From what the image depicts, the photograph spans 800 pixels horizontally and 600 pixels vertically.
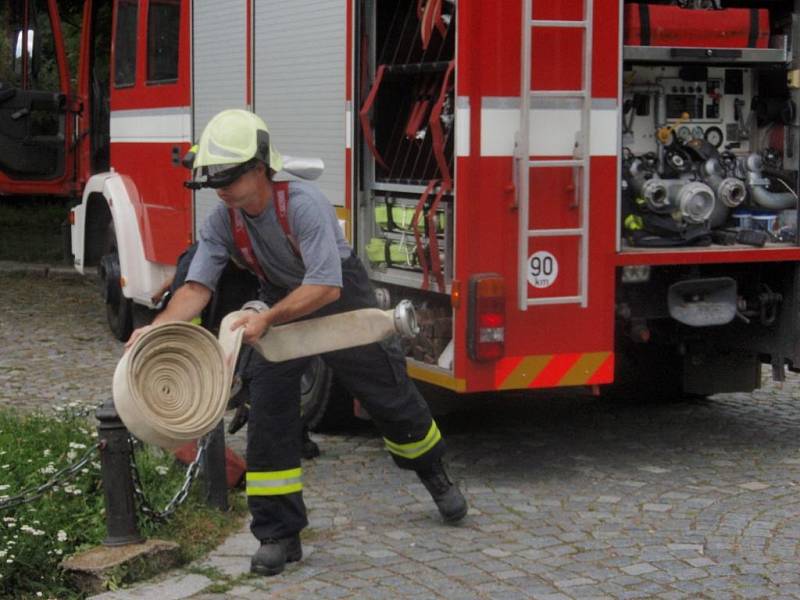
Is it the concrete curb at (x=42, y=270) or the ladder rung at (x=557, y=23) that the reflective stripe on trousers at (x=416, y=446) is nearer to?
the ladder rung at (x=557, y=23)

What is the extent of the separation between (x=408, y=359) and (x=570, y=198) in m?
→ 1.08

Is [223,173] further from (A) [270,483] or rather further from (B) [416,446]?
(B) [416,446]

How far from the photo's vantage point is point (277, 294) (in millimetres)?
5930

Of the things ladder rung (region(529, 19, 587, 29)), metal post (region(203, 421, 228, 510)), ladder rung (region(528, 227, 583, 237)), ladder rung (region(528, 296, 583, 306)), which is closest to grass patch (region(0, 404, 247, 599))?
metal post (region(203, 421, 228, 510))

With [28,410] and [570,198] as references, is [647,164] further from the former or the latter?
[28,410]

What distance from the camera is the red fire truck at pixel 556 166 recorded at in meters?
6.70

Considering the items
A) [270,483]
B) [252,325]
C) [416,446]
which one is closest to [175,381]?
[252,325]

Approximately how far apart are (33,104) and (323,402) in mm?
7260

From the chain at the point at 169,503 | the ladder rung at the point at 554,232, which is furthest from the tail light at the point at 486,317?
the chain at the point at 169,503

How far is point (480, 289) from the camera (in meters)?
6.68

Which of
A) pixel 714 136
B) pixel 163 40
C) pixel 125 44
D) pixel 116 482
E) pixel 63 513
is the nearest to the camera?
pixel 116 482

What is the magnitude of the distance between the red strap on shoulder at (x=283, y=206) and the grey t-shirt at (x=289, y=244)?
0.6 inches

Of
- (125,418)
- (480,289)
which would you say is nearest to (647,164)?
(480,289)

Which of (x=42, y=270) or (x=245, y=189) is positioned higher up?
(x=245, y=189)
